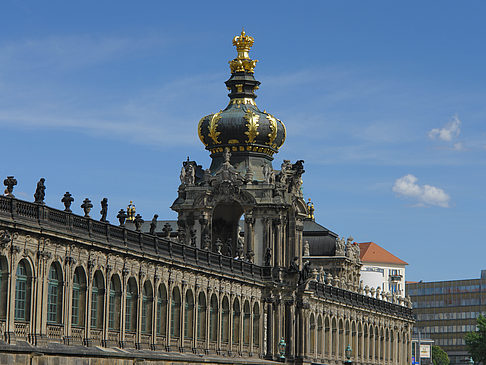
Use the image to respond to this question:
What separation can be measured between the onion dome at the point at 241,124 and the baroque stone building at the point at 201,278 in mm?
104

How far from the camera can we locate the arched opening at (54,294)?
198ft

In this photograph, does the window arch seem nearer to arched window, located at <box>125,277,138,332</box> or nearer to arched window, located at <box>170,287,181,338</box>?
arched window, located at <box>125,277,138,332</box>

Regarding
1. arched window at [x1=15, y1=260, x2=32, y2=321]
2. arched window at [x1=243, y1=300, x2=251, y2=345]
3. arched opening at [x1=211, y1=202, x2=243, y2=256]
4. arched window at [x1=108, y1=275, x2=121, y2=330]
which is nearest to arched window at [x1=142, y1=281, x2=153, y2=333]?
Answer: arched window at [x1=108, y1=275, x2=121, y2=330]

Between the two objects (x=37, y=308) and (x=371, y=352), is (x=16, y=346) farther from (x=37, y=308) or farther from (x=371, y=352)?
(x=371, y=352)

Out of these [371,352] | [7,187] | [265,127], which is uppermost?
[265,127]

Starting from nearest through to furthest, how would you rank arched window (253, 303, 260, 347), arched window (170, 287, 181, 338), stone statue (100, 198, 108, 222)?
stone statue (100, 198, 108, 222) < arched window (170, 287, 181, 338) < arched window (253, 303, 260, 347)

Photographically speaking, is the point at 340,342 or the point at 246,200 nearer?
the point at 246,200

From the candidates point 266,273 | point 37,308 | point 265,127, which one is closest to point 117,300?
point 37,308

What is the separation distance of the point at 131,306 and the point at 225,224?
106 ft

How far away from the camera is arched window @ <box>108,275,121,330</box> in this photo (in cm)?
6812

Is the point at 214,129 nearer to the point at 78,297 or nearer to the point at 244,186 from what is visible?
the point at 244,186

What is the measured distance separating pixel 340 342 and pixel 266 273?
24787 millimetres

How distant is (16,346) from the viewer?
180ft

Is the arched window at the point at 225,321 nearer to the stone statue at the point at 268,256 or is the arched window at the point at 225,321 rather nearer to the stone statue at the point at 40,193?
the stone statue at the point at 268,256
